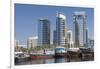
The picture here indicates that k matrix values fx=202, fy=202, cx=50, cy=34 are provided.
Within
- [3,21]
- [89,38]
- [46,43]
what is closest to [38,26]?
[46,43]

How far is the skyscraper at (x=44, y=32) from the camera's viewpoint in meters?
2.58

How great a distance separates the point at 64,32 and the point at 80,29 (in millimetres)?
235

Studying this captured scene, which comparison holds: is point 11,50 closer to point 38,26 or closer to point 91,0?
point 38,26

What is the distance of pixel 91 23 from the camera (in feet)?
9.03

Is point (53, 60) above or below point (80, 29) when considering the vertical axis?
below

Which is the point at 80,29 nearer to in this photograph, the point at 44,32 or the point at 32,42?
the point at 44,32

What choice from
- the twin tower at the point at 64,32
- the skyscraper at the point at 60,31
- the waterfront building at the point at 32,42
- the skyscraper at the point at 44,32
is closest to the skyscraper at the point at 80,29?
the twin tower at the point at 64,32

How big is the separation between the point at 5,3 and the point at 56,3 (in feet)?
2.12

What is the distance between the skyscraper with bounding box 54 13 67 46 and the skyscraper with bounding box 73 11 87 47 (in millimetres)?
155

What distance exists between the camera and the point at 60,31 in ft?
8.77

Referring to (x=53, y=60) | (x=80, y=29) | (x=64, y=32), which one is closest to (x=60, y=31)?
(x=64, y=32)

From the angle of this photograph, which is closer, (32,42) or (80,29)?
(32,42)

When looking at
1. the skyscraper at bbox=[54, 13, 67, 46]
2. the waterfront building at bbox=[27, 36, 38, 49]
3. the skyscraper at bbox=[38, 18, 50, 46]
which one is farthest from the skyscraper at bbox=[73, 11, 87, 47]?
the waterfront building at bbox=[27, 36, 38, 49]

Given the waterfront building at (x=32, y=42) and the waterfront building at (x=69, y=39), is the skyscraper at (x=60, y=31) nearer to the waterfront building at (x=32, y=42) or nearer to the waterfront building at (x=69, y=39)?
the waterfront building at (x=69, y=39)
